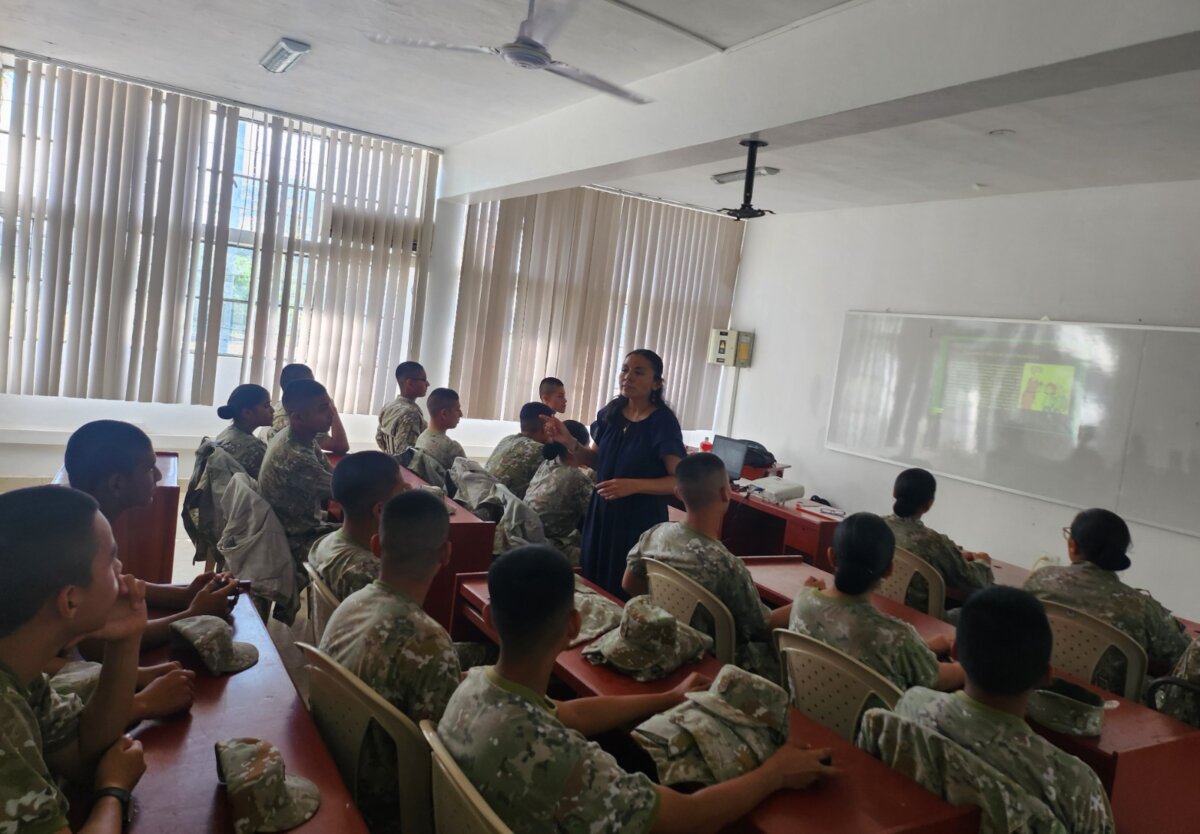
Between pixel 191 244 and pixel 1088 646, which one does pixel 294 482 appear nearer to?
pixel 1088 646

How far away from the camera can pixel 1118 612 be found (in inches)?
104

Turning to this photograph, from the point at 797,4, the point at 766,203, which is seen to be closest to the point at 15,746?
the point at 797,4

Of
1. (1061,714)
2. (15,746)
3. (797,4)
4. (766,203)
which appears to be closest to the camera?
(15,746)

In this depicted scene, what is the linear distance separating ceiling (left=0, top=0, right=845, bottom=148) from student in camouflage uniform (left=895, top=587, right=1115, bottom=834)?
7.74 ft

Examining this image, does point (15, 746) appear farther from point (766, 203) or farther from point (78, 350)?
point (766, 203)

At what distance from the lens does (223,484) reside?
3.32 meters

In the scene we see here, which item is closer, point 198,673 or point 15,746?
point 15,746

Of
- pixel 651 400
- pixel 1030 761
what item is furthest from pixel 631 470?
pixel 1030 761

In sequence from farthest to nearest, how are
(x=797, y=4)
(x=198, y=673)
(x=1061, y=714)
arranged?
(x=797, y=4), (x=1061, y=714), (x=198, y=673)

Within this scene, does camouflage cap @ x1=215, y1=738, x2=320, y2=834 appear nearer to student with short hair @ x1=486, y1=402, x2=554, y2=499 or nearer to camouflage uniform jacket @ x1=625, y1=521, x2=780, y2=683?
camouflage uniform jacket @ x1=625, y1=521, x2=780, y2=683

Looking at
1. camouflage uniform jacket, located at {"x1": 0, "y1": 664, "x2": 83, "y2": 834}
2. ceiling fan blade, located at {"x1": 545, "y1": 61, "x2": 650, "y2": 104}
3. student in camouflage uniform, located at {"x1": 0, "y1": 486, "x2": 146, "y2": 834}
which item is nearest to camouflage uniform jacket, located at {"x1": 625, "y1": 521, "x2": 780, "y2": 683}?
student in camouflage uniform, located at {"x1": 0, "y1": 486, "x2": 146, "y2": 834}

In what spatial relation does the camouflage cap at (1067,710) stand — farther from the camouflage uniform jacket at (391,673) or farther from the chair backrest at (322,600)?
the chair backrest at (322,600)

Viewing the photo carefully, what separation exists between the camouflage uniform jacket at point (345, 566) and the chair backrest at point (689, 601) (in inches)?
34.0

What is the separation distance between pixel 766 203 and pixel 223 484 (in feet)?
16.3
